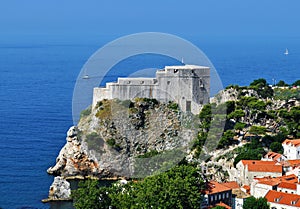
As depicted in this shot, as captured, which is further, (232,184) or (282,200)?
(232,184)

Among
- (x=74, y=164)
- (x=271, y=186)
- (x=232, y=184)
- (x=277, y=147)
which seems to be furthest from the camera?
(x=74, y=164)

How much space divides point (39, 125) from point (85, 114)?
783 centimetres

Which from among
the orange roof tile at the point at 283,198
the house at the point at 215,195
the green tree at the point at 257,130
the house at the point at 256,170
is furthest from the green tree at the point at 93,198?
the green tree at the point at 257,130

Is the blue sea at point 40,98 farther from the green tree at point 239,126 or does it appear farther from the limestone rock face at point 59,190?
the green tree at point 239,126

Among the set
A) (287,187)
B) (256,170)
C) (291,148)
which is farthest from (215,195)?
(291,148)

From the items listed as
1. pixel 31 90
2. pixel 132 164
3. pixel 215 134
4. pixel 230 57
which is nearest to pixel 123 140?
pixel 132 164

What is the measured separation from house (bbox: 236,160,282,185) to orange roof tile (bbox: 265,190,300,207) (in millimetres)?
2316

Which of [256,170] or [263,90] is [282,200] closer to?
[256,170]

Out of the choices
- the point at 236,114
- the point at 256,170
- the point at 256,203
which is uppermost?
the point at 236,114

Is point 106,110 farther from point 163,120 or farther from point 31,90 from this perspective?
point 31,90

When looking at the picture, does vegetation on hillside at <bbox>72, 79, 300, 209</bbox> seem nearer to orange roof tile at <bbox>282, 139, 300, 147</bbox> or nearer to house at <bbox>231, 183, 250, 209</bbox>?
orange roof tile at <bbox>282, 139, 300, 147</bbox>

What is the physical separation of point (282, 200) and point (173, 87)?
33.0 feet

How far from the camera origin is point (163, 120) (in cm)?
3025

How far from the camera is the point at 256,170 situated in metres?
23.9
